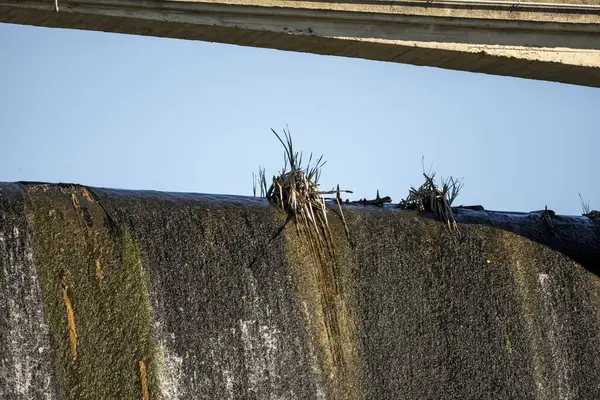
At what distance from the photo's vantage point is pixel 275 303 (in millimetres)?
6066

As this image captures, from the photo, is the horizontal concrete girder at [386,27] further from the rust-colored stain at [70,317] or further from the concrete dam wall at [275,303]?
the rust-colored stain at [70,317]

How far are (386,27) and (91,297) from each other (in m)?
2.51

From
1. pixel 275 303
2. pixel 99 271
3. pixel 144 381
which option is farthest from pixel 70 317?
pixel 275 303

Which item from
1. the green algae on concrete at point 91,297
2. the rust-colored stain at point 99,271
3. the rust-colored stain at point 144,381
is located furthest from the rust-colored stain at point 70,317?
the rust-colored stain at point 144,381

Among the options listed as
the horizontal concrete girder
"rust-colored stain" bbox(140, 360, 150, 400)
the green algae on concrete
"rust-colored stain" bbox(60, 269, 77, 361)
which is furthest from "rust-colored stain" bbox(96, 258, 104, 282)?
the horizontal concrete girder

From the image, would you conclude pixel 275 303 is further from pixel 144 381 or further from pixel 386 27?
pixel 386 27

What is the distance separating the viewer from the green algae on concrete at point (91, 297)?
211 inches

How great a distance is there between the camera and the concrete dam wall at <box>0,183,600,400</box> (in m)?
5.42

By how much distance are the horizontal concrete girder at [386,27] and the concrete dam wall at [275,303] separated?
94 centimetres

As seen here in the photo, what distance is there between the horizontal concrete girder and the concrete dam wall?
94 centimetres

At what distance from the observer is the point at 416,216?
703cm

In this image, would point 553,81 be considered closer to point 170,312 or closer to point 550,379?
point 550,379

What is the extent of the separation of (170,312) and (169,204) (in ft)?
2.12

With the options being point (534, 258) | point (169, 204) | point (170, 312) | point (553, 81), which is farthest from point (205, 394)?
point (553, 81)
